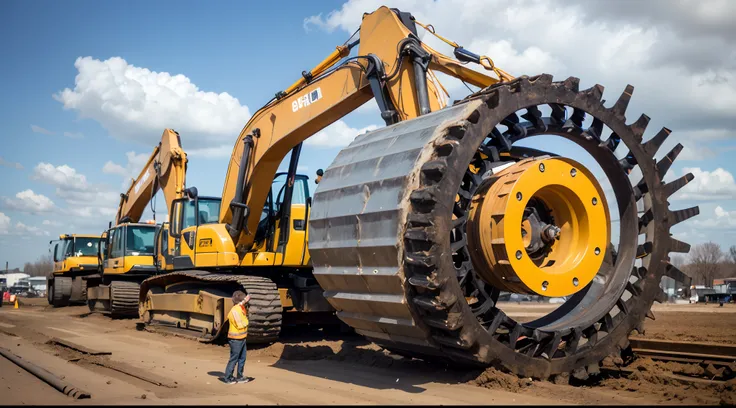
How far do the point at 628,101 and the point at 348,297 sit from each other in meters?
4.28

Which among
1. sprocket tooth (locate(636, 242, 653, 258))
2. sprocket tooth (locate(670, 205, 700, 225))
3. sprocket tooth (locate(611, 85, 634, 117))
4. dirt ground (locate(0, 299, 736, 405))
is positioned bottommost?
dirt ground (locate(0, 299, 736, 405))

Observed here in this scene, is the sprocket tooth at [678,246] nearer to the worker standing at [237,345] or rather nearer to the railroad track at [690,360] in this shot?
the railroad track at [690,360]

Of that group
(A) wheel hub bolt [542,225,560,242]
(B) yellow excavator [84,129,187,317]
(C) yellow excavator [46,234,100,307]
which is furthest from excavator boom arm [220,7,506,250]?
(C) yellow excavator [46,234,100,307]

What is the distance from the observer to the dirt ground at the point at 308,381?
6980 millimetres

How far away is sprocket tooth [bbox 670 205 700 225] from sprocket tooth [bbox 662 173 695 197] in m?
0.26

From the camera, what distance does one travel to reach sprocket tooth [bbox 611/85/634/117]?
838 centimetres

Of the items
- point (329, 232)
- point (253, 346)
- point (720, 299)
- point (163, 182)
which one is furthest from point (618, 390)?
point (720, 299)

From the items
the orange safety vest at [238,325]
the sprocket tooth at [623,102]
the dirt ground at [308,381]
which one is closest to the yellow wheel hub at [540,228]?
the sprocket tooth at [623,102]

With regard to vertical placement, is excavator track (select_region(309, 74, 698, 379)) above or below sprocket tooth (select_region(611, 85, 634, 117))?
below

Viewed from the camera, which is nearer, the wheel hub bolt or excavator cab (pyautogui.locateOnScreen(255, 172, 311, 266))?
the wheel hub bolt

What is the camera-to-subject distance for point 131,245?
21.2 m

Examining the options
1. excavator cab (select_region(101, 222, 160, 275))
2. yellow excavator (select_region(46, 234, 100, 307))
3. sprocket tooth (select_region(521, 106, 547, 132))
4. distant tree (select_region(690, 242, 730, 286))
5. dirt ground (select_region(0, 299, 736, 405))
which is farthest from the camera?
distant tree (select_region(690, 242, 730, 286))

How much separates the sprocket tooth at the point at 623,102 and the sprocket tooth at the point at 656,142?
0.53 metres

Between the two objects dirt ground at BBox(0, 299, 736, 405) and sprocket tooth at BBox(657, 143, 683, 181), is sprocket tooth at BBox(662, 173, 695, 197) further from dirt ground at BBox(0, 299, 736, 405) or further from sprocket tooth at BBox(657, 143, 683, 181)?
dirt ground at BBox(0, 299, 736, 405)
